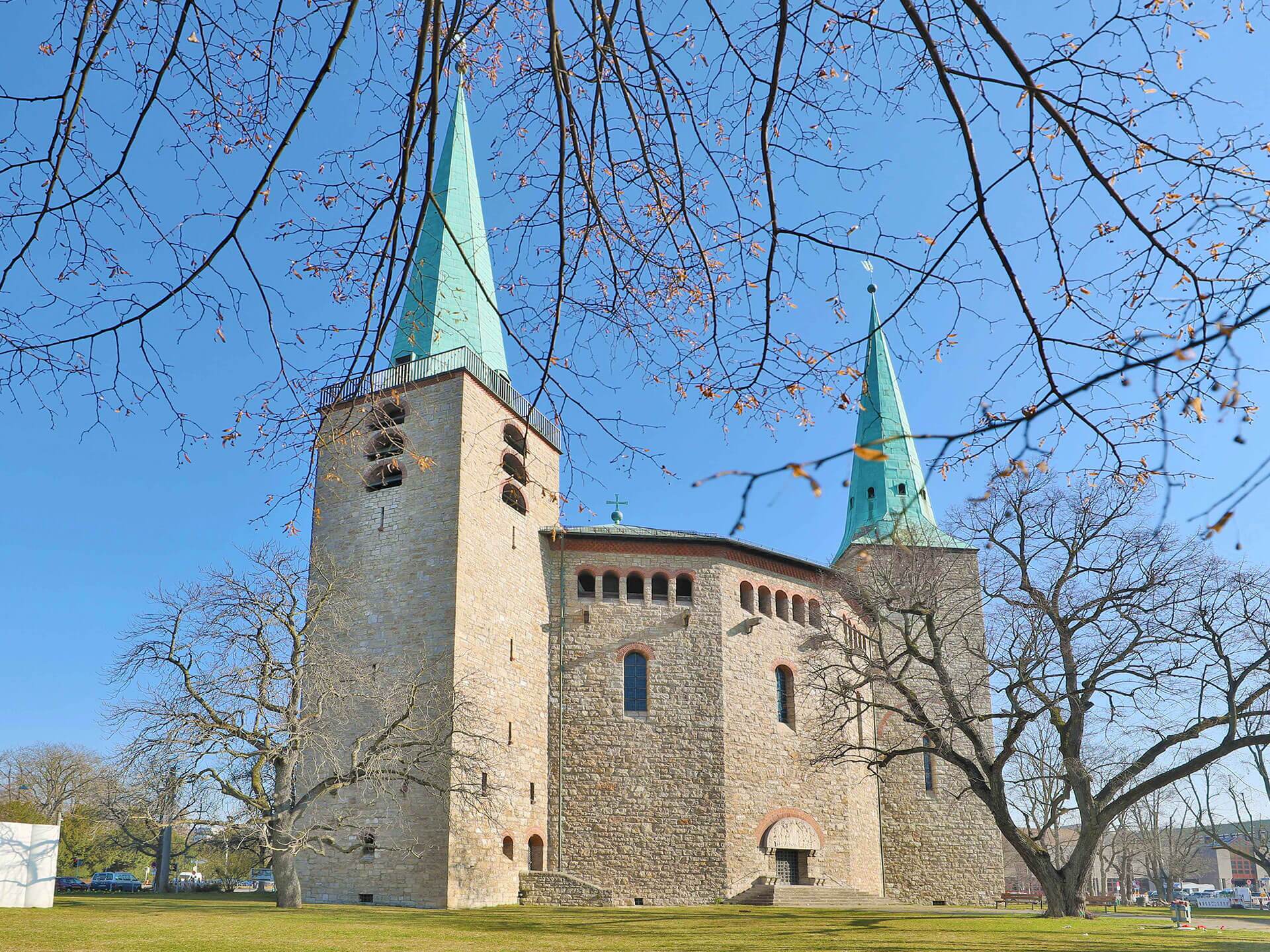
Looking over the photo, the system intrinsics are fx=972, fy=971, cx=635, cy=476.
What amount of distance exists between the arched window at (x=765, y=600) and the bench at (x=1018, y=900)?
1079 centimetres

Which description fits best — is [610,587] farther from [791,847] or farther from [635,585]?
[791,847]

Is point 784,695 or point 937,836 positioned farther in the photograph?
point 937,836

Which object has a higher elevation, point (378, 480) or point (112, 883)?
point (378, 480)

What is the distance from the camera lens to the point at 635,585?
92.6ft

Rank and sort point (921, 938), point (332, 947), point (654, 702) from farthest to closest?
point (654, 702), point (921, 938), point (332, 947)

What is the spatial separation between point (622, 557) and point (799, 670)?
256 inches

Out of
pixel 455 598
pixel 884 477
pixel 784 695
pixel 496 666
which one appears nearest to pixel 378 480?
pixel 455 598

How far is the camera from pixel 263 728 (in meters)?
19.3

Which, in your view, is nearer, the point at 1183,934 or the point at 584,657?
the point at 1183,934

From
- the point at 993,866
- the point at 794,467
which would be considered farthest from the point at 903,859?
the point at 794,467

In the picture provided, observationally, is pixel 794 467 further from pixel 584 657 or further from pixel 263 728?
pixel 584 657

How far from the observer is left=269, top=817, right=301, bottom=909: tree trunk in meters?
19.1

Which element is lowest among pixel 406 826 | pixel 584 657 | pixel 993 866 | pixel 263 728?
pixel 993 866

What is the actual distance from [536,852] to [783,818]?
6.90m
